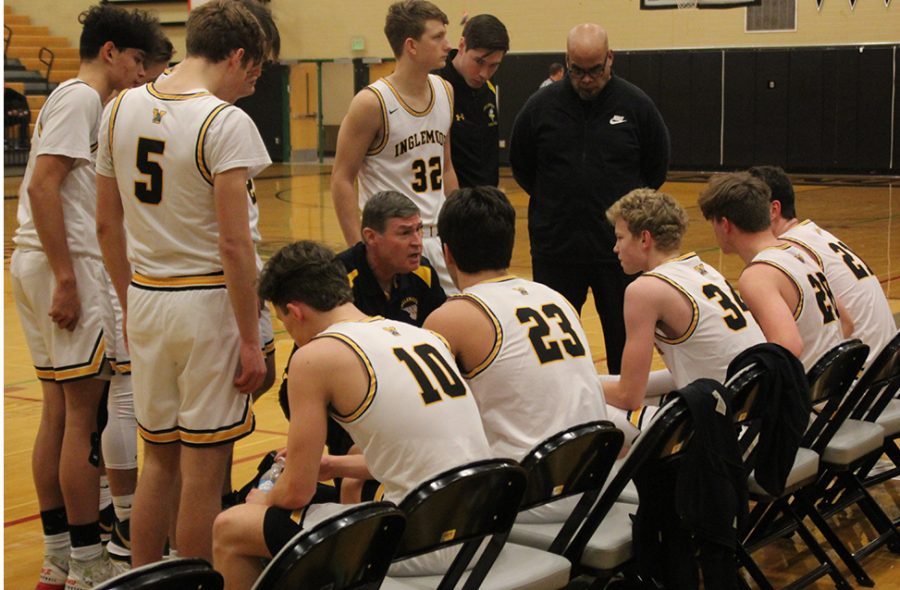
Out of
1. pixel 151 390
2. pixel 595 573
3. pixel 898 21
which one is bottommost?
pixel 595 573

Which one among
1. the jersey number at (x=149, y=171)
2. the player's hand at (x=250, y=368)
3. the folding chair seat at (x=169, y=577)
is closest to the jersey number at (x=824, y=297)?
the player's hand at (x=250, y=368)

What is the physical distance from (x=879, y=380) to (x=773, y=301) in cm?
45

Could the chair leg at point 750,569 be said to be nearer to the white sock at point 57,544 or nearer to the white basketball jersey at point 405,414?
the white basketball jersey at point 405,414

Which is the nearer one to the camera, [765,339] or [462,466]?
[462,466]

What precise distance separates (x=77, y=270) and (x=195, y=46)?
37.0 inches

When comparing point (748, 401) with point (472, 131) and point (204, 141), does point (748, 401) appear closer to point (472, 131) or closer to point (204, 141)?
point (204, 141)

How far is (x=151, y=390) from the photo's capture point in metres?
3.38

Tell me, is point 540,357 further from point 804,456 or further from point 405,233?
point 804,456

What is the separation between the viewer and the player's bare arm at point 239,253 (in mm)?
3205

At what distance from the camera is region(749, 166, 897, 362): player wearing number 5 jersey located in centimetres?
460

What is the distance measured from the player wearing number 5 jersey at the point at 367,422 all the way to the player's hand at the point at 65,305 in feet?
3.97

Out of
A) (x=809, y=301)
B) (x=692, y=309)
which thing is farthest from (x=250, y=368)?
(x=809, y=301)

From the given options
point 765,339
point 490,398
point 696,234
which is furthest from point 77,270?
point 696,234

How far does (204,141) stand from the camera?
3211mm
